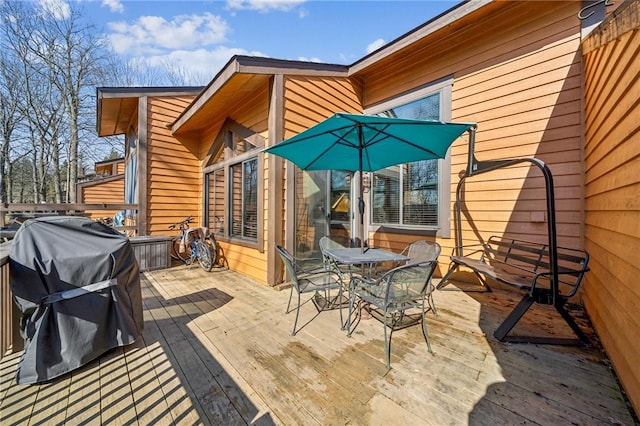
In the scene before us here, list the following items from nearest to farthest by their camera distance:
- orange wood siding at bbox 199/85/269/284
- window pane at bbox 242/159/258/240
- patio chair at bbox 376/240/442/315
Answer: patio chair at bbox 376/240/442/315, orange wood siding at bbox 199/85/269/284, window pane at bbox 242/159/258/240

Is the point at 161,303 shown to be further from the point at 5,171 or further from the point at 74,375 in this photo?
the point at 5,171

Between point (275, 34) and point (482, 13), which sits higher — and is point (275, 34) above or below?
above

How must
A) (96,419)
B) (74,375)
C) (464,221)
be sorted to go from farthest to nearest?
(464,221), (74,375), (96,419)

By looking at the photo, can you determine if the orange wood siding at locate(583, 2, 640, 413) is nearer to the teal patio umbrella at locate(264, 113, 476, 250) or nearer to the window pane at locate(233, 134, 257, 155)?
the teal patio umbrella at locate(264, 113, 476, 250)

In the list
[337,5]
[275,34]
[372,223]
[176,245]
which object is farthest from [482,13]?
[176,245]

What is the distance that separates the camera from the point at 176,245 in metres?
5.99

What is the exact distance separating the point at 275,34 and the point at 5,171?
48.6ft

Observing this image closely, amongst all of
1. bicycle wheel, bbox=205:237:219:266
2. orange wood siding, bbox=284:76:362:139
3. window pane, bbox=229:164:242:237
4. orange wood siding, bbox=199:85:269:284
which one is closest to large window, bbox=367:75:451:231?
orange wood siding, bbox=284:76:362:139

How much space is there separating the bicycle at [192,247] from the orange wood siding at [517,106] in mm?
4273

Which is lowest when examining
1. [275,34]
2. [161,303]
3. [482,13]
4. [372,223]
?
[161,303]

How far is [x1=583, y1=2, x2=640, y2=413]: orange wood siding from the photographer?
167 centimetres

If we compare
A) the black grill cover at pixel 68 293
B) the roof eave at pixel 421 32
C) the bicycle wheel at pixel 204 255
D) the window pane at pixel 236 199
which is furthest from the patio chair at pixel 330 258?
the roof eave at pixel 421 32

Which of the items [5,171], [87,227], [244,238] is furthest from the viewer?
[5,171]

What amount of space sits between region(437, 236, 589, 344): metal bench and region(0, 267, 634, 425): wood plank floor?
0.23 meters
